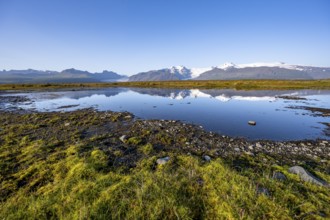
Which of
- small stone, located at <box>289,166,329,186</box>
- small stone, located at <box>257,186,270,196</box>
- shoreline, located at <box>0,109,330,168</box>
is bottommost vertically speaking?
shoreline, located at <box>0,109,330,168</box>

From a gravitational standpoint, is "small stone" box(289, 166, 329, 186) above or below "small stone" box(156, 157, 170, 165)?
above

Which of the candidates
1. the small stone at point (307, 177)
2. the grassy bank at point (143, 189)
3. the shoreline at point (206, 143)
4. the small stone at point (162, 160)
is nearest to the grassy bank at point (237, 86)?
the shoreline at point (206, 143)

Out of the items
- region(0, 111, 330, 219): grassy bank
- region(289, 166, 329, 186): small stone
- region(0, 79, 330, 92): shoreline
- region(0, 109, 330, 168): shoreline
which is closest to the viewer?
region(0, 111, 330, 219): grassy bank

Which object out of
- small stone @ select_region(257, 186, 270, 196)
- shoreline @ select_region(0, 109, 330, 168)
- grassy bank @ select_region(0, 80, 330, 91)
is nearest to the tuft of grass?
grassy bank @ select_region(0, 80, 330, 91)

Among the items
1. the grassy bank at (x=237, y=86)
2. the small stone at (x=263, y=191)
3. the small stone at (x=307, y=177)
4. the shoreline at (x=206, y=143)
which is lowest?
the shoreline at (x=206, y=143)

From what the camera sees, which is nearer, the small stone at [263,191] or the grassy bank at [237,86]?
the small stone at [263,191]

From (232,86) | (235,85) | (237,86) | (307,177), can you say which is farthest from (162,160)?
(235,85)

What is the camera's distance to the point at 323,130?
17156 mm

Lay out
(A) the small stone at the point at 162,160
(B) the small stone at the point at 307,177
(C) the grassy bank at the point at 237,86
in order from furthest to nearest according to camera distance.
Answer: (C) the grassy bank at the point at 237,86
(A) the small stone at the point at 162,160
(B) the small stone at the point at 307,177

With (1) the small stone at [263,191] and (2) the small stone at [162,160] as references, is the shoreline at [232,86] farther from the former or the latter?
(1) the small stone at [263,191]

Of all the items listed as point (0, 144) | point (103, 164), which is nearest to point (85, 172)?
point (103, 164)

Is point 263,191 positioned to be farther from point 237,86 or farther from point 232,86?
point 232,86

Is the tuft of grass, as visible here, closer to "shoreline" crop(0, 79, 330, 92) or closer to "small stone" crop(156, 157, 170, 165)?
"shoreline" crop(0, 79, 330, 92)

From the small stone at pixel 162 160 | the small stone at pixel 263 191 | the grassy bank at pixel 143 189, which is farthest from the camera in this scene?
the small stone at pixel 162 160
